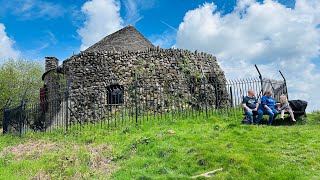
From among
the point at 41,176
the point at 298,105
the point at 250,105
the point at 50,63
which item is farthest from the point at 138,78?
the point at 41,176

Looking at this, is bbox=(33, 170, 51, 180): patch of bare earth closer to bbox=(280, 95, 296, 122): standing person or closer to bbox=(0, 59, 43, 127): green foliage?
bbox=(280, 95, 296, 122): standing person

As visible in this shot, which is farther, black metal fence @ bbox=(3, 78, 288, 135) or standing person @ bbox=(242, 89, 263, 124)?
black metal fence @ bbox=(3, 78, 288, 135)

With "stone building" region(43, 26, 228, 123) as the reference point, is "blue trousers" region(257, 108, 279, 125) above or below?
below

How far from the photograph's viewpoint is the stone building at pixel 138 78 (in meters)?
18.3

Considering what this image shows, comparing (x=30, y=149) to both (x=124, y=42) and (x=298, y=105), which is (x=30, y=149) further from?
(x=124, y=42)

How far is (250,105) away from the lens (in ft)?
42.5

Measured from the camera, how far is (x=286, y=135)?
10.2 meters

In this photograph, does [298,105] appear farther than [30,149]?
Yes

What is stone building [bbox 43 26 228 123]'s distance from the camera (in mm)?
18312

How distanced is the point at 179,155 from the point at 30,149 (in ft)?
21.2

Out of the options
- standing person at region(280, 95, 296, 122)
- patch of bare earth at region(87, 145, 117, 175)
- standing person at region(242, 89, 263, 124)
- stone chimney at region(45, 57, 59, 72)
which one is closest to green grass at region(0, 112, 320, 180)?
patch of bare earth at region(87, 145, 117, 175)

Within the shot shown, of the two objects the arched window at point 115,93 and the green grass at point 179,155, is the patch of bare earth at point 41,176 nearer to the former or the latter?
the green grass at point 179,155

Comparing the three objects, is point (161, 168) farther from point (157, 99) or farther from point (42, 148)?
point (157, 99)

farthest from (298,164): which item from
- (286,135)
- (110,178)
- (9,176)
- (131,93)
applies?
(131,93)
